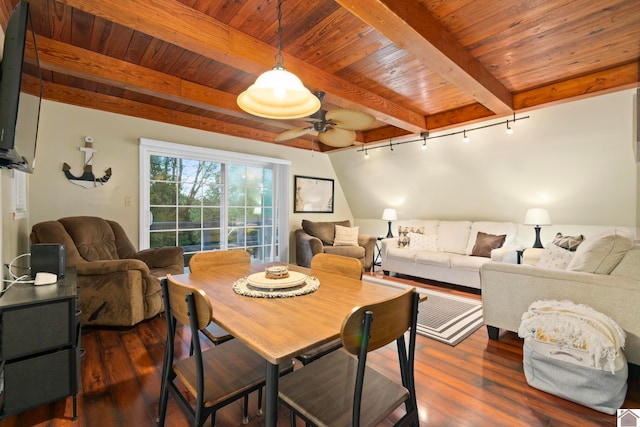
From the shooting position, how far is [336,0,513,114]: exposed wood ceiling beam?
154 centimetres

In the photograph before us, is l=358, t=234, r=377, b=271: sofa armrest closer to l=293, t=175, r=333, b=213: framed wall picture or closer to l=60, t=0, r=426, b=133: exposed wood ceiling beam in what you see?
l=293, t=175, r=333, b=213: framed wall picture

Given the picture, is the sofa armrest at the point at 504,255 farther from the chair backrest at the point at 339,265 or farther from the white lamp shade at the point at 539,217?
the chair backrest at the point at 339,265

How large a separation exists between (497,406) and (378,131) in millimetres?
3758

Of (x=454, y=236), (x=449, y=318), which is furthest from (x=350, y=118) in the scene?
(x=454, y=236)

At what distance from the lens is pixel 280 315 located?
45.6 inches

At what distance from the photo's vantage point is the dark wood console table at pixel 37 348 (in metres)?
1.42

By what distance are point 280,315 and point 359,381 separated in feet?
1.26

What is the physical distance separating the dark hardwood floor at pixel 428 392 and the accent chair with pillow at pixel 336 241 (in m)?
2.42

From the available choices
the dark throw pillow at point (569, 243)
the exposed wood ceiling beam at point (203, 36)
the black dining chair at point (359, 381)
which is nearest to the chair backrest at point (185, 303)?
the black dining chair at point (359, 381)

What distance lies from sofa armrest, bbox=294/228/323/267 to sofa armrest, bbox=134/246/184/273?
6.27 feet

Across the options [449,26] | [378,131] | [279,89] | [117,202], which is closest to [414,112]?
[378,131]

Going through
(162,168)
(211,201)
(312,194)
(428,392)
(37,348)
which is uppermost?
(162,168)

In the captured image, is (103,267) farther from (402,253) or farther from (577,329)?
(402,253)

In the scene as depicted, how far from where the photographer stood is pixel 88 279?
2457mm
